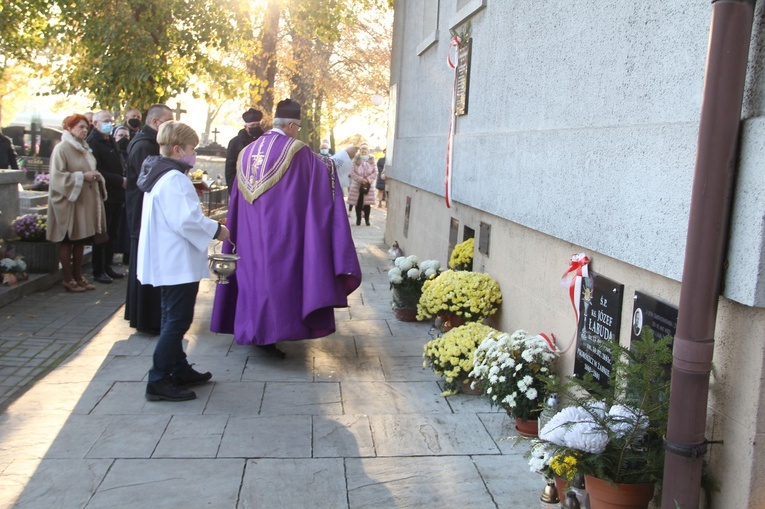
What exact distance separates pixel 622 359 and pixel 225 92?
10.7 meters

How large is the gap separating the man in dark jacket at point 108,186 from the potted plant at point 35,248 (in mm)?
515

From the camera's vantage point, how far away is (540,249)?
219 inches

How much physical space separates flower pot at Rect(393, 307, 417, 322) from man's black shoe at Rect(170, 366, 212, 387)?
2.66 metres

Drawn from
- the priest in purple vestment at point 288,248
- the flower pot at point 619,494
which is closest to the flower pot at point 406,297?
the priest in purple vestment at point 288,248

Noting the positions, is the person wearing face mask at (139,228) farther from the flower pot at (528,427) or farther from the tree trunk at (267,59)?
the tree trunk at (267,59)

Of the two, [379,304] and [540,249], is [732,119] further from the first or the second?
[379,304]

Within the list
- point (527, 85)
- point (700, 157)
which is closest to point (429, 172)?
point (527, 85)

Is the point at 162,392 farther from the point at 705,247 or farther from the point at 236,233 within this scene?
the point at 705,247

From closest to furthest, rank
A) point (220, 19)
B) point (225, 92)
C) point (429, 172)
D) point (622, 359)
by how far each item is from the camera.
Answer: point (622, 359)
point (429, 172)
point (220, 19)
point (225, 92)

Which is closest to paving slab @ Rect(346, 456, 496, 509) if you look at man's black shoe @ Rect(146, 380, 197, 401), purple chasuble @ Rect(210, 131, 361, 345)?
man's black shoe @ Rect(146, 380, 197, 401)

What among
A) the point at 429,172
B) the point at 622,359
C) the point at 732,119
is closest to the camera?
the point at 732,119

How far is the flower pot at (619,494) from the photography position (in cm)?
338

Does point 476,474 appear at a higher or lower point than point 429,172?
lower

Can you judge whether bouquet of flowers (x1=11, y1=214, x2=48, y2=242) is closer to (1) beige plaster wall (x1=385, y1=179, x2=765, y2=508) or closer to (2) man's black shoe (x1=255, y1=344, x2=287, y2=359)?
(2) man's black shoe (x1=255, y1=344, x2=287, y2=359)
